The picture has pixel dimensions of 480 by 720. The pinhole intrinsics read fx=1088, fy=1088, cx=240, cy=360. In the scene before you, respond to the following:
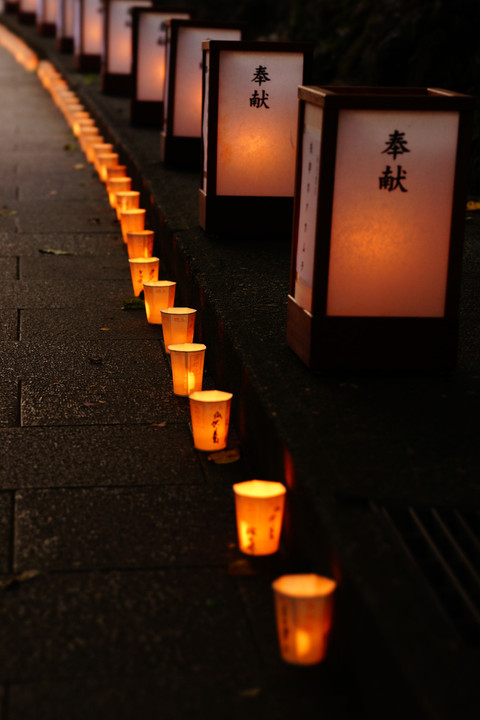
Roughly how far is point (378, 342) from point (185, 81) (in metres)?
4.79

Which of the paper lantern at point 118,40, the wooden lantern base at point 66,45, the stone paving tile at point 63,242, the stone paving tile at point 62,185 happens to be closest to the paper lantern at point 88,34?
the paper lantern at point 118,40

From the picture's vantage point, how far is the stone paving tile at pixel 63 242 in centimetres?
765

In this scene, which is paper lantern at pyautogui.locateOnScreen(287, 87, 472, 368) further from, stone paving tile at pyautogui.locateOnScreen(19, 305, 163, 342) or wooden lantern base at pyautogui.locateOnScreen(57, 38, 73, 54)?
wooden lantern base at pyautogui.locateOnScreen(57, 38, 73, 54)

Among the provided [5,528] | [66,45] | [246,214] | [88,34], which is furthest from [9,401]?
[66,45]

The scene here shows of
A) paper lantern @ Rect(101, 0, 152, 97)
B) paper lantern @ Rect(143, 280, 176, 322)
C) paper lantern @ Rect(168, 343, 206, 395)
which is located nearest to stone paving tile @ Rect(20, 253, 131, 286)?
paper lantern @ Rect(143, 280, 176, 322)

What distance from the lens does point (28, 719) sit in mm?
2662

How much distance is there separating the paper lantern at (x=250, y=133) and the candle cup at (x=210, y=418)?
8.19ft

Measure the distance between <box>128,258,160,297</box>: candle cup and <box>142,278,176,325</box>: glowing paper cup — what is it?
484 millimetres

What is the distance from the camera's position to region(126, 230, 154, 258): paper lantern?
274 inches

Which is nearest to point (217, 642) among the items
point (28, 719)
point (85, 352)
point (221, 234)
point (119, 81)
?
point (28, 719)

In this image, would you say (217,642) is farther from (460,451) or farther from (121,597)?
(460,451)

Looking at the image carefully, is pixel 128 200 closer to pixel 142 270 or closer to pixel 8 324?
pixel 142 270

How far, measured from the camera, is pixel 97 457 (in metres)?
4.22

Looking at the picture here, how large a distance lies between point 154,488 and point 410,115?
1.64 metres
